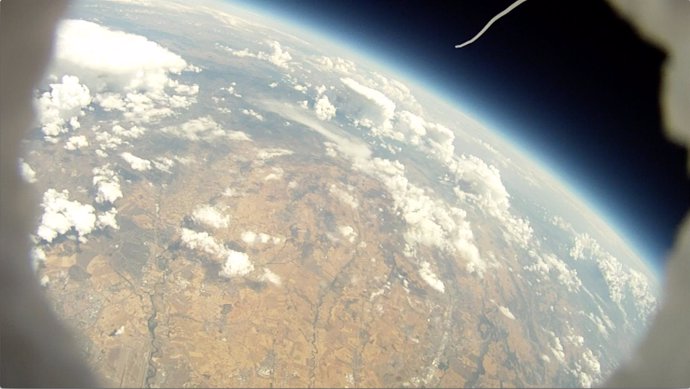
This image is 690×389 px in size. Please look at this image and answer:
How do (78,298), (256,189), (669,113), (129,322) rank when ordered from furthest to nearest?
(256,189) → (129,322) → (78,298) → (669,113)

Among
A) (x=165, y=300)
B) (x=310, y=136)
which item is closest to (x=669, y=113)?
(x=165, y=300)

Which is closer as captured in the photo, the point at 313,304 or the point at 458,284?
the point at 313,304

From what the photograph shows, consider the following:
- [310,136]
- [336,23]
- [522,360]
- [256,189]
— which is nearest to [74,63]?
[256,189]

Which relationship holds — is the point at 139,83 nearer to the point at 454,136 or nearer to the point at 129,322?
the point at 129,322

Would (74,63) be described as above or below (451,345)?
above

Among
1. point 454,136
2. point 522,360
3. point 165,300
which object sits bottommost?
point 165,300

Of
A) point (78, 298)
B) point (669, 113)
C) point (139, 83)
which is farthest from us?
point (139, 83)

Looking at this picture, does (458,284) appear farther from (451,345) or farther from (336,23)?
(336,23)
